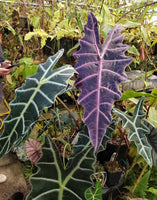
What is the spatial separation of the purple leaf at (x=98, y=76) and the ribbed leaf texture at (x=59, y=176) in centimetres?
18

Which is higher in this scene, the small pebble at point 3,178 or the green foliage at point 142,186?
the green foliage at point 142,186

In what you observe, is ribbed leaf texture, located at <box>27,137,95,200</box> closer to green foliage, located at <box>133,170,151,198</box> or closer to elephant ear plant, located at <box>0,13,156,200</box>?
elephant ear plant, located at <box>0,13,156,200</box>

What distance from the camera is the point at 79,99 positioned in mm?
508

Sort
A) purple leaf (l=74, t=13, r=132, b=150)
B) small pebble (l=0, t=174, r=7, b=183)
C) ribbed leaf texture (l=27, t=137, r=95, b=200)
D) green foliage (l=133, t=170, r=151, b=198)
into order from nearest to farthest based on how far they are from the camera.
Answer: purple leaf (l=74, t=13, r=132, b=150)
ribbed leaf texture (l=27, t=137, r=95, b=200)
green foliage (l=133, t=170, r=151, b=198)
small pebble (l=0, t=174, r=7, b=183)

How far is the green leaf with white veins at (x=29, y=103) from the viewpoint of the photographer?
0.55 m

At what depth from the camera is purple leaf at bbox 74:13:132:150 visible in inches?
18.8

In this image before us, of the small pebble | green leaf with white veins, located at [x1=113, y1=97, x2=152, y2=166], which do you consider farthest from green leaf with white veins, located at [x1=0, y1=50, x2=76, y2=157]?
the small pebble

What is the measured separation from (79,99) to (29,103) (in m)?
0.15

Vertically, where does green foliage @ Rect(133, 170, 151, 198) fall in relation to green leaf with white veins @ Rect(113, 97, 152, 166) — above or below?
below

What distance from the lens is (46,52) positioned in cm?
271

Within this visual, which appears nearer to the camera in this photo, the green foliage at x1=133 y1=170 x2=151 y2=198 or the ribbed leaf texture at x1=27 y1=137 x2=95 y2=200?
the ribbed leaf texture at x1=27 y1=137 x2=95 y2=200

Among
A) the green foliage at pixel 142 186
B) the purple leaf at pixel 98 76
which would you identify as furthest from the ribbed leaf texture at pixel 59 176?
the green foliage at pixel 142 186

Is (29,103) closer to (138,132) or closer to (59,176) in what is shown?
(59,176)

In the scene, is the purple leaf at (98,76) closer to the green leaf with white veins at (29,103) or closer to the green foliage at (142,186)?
the green leaf with white veins at (29,103)
